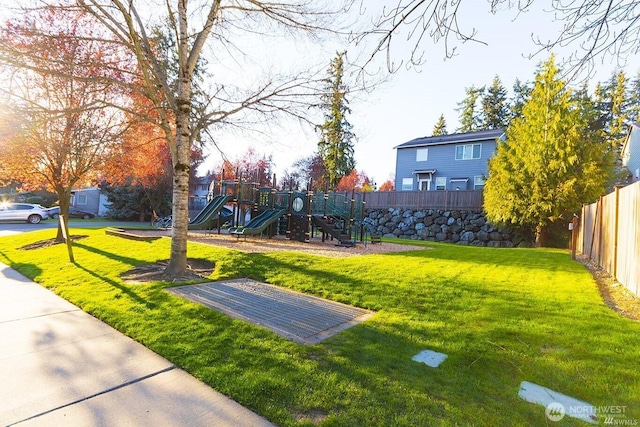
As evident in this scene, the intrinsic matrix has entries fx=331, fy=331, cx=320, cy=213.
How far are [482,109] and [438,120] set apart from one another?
9.56 m

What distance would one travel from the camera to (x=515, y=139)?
17.5 metres

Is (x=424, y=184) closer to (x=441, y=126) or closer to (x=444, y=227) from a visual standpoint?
(x=444, y=227)

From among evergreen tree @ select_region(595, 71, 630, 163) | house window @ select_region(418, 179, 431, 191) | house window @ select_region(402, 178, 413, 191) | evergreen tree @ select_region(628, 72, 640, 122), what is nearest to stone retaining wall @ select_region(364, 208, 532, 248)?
house window @ select_region(418, 179, 431, 191)

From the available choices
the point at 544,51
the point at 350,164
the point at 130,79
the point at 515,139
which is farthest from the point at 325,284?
the point at 350,164

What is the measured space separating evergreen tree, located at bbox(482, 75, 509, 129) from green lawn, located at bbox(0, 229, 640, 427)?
1632 inches

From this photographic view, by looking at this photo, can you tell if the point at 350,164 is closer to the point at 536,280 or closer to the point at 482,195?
the point at 482,195

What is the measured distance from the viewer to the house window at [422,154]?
2780 centimetres

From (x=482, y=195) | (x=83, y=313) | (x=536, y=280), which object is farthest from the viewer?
(x=482, y=195)

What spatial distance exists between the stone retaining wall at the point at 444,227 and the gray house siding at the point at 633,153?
12139mm

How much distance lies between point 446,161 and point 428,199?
642 centimetres

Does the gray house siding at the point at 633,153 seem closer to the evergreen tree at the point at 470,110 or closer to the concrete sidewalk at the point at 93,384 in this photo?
the evergreen tree at the point at 470,110

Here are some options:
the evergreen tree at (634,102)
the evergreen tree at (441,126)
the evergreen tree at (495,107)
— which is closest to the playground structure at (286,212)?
the evergreen tree at (634,102)

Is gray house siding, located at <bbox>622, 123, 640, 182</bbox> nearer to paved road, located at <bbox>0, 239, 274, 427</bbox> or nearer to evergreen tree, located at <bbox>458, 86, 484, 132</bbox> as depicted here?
evergreen tree, located at <bbox>458, 86, 484, 132</bbox>

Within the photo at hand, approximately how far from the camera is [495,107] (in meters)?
42.5
